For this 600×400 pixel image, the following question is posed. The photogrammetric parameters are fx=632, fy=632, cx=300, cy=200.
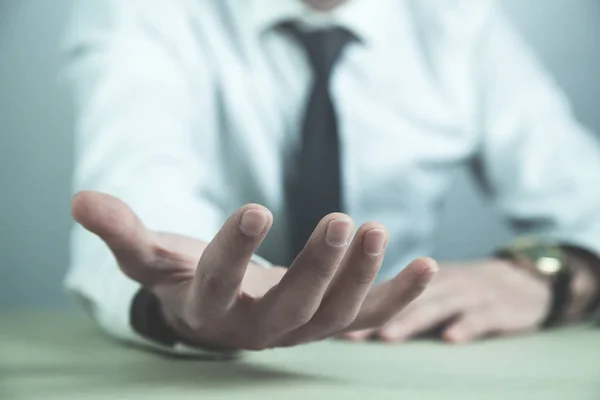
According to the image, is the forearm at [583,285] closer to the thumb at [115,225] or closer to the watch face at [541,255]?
the watch face at [541,255]

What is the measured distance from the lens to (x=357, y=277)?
0.20 metres

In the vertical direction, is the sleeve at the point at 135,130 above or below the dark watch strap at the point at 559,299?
above

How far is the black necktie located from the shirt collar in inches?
3.5

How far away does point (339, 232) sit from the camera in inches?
6.9

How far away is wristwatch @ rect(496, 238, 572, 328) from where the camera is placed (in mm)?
474

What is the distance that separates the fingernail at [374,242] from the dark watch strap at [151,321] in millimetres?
124

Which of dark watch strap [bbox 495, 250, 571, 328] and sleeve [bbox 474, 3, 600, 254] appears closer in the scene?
dark watch strap [bbox 495, 250, 571, 328]

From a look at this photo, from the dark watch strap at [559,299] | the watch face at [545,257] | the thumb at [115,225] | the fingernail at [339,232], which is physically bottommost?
the fingernail at [339,232]

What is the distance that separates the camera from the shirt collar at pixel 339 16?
575 millimetres

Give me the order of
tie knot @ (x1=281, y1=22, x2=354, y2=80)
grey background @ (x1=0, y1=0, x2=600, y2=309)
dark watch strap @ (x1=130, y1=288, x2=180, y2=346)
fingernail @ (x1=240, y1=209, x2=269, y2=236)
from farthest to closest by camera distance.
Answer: tie knot @ (x1=281, y1=22, x2=354, y2=80) → grey background @ (x1=0, y1=0, x2=600, y2=309) → dark watch strap @ (x1=130, y1=288, x2=180, y2=346) → fingernail @ (x1=240, y1=209, x2=269, y2=236)

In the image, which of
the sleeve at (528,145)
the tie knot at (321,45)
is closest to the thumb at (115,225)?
the tie knot at (321,45)

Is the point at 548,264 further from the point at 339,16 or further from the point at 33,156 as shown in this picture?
the point at 33,156

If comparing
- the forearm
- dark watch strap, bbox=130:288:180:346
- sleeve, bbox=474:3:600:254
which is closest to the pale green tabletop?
dark watch strap, bbox=130:288:180:346

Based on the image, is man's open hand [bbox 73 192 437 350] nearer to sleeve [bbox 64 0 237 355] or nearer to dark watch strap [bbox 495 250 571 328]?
sleeve [bbox 64 0 237 355]
